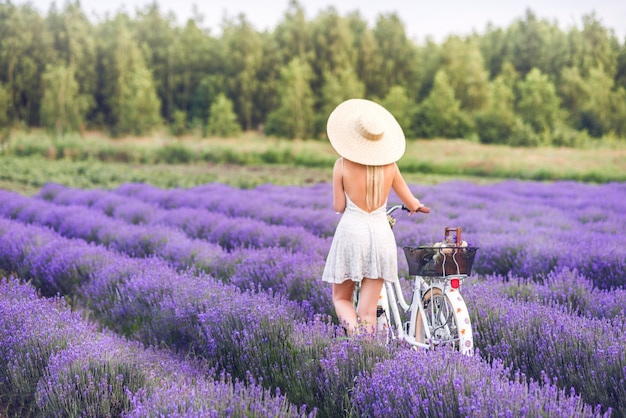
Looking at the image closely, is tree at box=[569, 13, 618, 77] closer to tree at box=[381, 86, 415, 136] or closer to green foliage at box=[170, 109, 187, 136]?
tree at box=[381, 86, 415, 136]

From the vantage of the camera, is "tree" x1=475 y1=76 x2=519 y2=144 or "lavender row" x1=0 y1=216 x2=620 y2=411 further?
"tree" x1=475 y1=76 x2=519 y2=144

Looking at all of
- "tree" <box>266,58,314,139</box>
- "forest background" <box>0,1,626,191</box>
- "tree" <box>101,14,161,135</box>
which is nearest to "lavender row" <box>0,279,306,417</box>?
"forest background" <box>0,1,626,191</box>

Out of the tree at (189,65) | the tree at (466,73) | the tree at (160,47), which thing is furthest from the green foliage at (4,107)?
the tree at (466,73)

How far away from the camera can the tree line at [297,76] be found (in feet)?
84.1

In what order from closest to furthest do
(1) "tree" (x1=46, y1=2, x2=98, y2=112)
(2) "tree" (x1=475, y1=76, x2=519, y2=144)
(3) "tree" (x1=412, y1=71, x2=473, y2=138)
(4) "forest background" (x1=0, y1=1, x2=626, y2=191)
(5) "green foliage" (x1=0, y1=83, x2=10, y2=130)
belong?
(4) "forest background" (x1=0, y1=1, x2=626, y2=191), (5) "green foliage" (x1=0, y1=83, x2=10, y2=130), (2) "tree" (x1=475, y1=76, x2=519, y2=144), (3) "tree" (x1=412, y1=71, x2=473, y2=138), (1) "tree" (x1=46, y1=2, x2=98, y2=112)

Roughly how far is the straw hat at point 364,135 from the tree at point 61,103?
24.6 m

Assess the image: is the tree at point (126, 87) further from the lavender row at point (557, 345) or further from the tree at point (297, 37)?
the lavender row at point (557, 345)

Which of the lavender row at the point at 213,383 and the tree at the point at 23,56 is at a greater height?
the tree at the point at 23,56

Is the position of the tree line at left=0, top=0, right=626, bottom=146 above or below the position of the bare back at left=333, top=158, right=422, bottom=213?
above

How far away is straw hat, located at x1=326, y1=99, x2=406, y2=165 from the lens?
10.7 feet

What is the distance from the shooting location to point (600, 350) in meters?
2.83

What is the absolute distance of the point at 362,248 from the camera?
129 inches

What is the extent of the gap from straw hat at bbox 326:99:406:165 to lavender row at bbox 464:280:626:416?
3.42 feet

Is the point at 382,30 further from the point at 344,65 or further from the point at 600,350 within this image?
the point at 600,350
